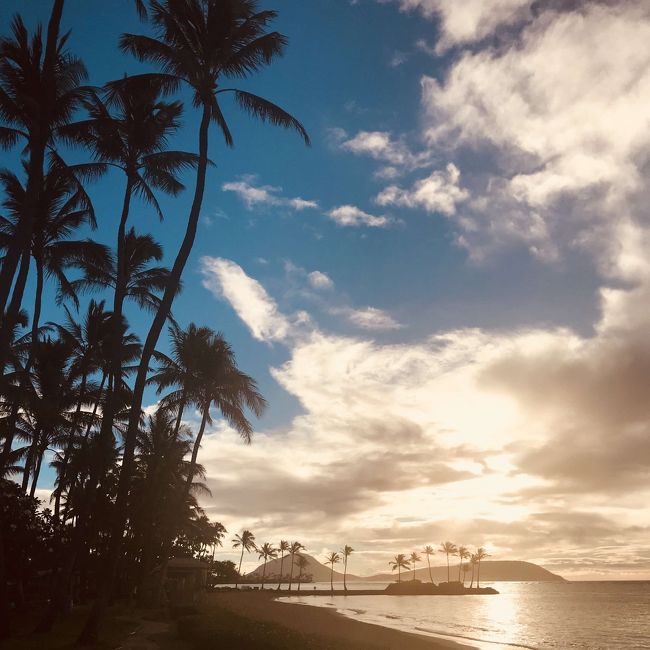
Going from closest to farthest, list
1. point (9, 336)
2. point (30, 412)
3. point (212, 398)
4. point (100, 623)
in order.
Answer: point (100, 623) < point (9, 336) < point (30, 412) < point (212, 398)

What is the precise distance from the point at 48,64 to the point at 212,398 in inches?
892

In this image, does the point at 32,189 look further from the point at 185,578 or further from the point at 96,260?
the point at 185,578

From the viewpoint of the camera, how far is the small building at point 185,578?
126 feet

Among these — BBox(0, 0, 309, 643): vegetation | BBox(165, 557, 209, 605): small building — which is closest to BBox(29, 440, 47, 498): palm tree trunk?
BBox(0, 0, 309, 643): vegetation

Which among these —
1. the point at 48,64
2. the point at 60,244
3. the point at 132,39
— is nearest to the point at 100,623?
the point at 60,244

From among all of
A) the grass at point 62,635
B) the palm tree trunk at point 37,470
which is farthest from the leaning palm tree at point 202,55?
the palm tree trunk at point 37,470

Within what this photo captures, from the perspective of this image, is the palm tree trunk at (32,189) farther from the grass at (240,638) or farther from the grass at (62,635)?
the grass at (240,638)

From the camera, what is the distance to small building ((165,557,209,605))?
1513 inches

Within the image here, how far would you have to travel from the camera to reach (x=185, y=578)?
→ 4412cm

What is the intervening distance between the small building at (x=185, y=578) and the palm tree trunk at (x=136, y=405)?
78.5 ft

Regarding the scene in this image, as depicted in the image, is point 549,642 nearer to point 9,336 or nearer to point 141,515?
point 141,515

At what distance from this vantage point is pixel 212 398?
116 ft

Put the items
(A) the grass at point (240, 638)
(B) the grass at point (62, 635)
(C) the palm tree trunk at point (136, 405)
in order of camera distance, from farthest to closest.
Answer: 1. (A) the grass at point (240, 638)
2. (C) the palm tree trunk at point (136, 405)
3. (B) the grass at point (62, 635)

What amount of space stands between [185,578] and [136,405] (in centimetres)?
3342
